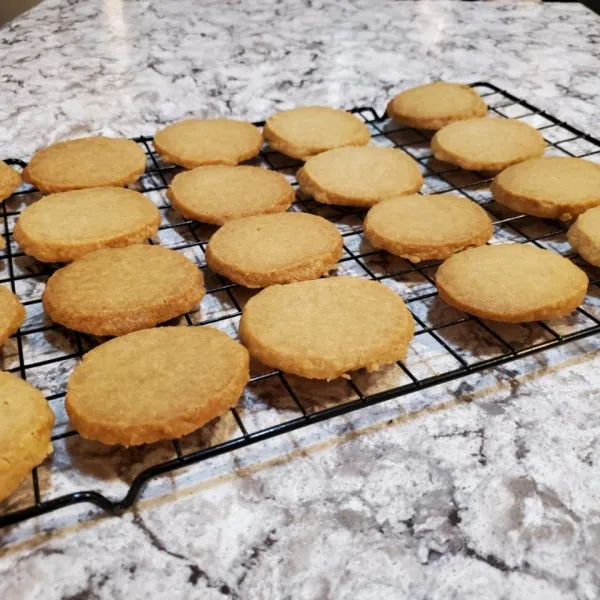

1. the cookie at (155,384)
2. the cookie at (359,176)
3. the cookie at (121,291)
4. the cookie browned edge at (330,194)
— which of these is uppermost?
the cookie at (155,384)

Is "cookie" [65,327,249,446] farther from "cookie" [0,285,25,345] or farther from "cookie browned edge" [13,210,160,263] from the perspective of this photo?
"cookie browned edge" [13,210,160,263]

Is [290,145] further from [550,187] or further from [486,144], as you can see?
[550,187]

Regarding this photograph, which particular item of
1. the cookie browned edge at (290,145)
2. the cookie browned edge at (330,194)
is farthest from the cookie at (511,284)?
the cookie browned edge at (290,145)

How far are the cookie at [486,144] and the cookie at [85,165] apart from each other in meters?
0.73

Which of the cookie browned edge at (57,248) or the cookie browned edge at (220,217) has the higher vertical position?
the cookie browned edge at (57,248)

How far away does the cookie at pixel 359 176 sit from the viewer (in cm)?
149

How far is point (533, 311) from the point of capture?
3.68 ft

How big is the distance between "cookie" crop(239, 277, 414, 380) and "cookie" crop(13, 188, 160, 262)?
13.6 inches

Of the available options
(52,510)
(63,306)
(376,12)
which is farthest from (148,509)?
(376,12)

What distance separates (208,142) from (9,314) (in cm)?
78

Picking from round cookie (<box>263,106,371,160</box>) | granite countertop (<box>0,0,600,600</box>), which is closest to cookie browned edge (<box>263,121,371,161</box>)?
round cookie (<box>263,106,371,160</box>)

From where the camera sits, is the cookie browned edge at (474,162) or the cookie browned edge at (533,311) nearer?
the cookie browned edge at (533,311)

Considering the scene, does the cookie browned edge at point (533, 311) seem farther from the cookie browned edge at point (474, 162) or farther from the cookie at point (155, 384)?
the cookie browned edge at point (474, 162)

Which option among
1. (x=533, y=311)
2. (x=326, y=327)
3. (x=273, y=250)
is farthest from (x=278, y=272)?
(x=533, y=311)
